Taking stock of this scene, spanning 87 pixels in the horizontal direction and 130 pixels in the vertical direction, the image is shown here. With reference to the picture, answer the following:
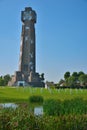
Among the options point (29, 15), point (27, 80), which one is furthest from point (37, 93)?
point (29, 15)

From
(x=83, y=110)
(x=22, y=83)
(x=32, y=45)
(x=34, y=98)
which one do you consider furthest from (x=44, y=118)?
(x=32, y=45)

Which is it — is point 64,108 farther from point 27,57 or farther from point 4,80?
point 4,80

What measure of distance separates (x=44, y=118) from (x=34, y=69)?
98165 millimetres

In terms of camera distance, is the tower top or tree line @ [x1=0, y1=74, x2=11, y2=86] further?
tree line @ [x1=0, y1=74, x2=11, y2=86]

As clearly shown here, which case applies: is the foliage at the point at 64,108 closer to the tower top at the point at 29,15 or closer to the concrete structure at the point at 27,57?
the concrete structure at the point at 27,57

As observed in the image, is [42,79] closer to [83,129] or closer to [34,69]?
[34,69]

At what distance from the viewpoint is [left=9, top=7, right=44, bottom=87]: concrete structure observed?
102375 mm

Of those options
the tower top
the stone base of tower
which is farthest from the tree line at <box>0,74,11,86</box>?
the tower top

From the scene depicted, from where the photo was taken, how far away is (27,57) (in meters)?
108

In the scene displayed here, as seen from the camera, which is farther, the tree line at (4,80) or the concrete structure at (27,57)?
the tree line at (4,80)

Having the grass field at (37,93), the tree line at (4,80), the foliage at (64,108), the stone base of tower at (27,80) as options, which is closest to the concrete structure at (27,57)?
the stone base of tower at (27,80)

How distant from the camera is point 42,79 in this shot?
4190 inches

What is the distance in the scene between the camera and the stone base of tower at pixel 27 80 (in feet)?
332

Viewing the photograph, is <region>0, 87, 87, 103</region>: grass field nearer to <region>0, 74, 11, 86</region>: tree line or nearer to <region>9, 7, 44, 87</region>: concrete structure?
<region>9, 7, 44, 87</region>: concrete structure
